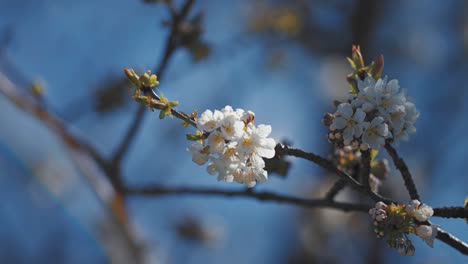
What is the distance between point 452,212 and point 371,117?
38cm

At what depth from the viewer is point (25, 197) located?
7.15m

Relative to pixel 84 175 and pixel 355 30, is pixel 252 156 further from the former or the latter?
pixel 355 30

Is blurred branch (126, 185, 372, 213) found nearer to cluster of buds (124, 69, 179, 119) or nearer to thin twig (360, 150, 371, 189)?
thin twig (360, 150, 371, 189)

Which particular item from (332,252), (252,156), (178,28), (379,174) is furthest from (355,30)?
(252,156)

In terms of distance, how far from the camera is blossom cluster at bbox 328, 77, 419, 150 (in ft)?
4.97

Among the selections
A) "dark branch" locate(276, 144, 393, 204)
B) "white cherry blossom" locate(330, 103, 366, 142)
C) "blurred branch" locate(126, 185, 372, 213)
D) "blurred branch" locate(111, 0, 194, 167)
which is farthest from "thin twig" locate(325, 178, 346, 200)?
"blurred branch" locate(111, 0, 194, 167)

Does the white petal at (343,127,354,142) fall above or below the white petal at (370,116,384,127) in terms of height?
below

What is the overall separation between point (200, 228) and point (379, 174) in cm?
344

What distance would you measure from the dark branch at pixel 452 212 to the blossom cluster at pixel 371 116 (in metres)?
0.27

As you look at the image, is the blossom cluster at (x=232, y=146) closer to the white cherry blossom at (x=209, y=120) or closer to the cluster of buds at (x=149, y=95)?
the white cherry blossom at (x=209, y=120)

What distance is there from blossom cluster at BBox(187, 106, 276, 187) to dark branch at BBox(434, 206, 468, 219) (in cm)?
54

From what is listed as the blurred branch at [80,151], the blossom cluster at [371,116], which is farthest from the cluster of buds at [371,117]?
the blurred branch at [80,151]

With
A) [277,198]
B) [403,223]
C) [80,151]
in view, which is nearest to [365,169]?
[403,223]

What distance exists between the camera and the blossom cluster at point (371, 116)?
59.6 inches
